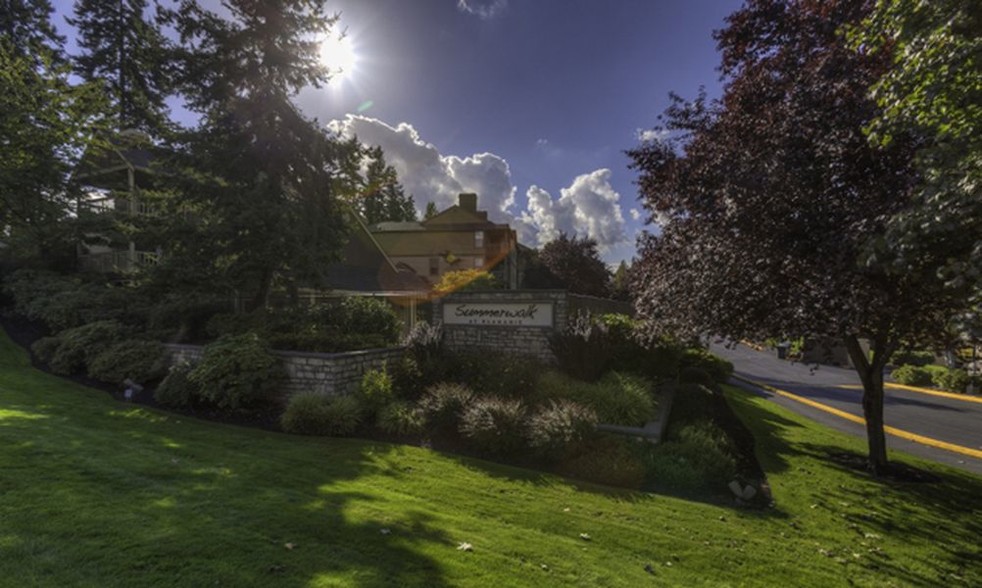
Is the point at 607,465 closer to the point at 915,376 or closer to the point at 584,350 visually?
the point at 584,350

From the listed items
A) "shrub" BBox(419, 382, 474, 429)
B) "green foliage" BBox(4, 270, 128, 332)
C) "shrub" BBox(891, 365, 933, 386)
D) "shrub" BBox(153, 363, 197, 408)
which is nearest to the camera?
"shrub" BBox(419, 382, 474, 429)

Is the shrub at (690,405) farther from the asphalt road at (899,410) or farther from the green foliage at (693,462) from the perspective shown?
the asphalt road at (899,410)

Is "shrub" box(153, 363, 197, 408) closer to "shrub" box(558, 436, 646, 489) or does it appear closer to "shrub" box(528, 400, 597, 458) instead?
"shrub" box(528, 400, 597, 458)

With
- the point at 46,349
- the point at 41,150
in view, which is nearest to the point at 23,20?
the point at 41,150

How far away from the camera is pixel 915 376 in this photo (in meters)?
18.2

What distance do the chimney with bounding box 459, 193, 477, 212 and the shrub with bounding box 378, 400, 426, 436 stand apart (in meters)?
37.6

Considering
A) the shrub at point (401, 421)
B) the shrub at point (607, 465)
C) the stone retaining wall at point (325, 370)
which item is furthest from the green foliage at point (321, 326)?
the shrub at point (607, 465)

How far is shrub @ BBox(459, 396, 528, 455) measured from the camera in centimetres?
708

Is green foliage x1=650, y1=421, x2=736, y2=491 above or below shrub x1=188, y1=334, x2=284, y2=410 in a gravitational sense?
below

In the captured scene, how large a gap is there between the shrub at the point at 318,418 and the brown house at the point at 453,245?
33.6 metres

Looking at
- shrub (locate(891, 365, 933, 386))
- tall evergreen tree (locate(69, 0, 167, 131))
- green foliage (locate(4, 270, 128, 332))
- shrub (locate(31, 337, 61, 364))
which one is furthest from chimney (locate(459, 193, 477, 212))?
shrub (locate(31, 337, 61, 364))

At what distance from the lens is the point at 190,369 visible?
9156 mm

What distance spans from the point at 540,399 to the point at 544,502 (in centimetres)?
365

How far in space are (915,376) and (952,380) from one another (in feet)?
5.05
